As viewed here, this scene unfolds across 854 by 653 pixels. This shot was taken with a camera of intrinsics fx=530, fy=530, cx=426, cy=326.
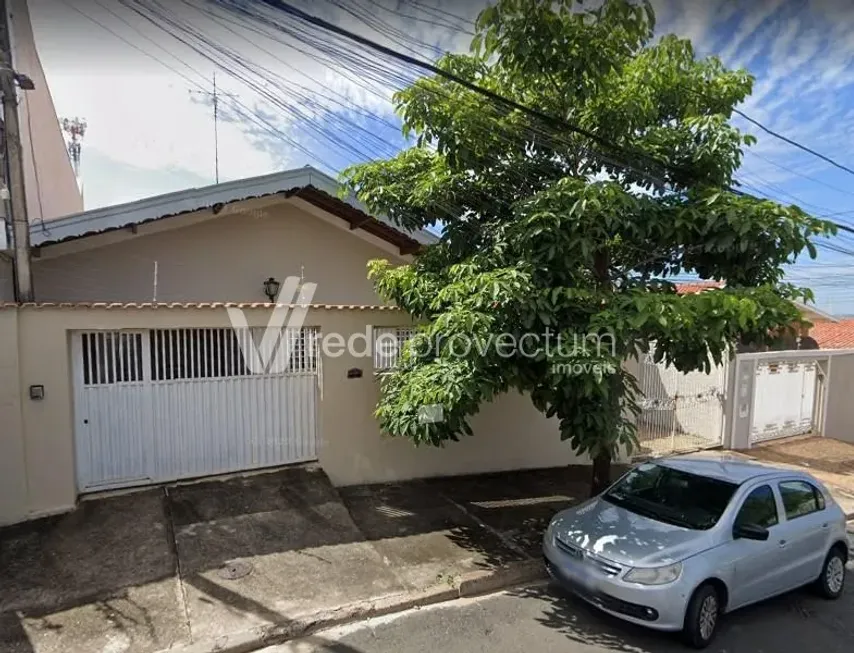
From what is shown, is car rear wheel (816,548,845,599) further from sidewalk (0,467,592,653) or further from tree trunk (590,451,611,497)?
sidewalk (0,467,592,653)

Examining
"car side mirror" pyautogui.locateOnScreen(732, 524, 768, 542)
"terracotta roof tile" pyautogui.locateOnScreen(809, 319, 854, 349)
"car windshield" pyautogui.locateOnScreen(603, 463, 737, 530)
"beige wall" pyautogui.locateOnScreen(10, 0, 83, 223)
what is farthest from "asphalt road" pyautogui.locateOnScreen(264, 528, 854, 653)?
"terracotta roof tile" pyautogui.locateOnScreen(809, 319, 854, 349)

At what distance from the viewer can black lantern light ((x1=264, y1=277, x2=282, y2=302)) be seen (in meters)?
10.2

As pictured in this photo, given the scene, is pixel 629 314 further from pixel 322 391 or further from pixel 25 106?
pixel 25 106

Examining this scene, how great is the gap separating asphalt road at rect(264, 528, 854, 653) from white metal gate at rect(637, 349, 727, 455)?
5.77 m

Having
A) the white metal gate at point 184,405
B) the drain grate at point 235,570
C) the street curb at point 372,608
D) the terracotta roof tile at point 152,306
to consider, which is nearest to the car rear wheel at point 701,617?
the street curb at point 372,608

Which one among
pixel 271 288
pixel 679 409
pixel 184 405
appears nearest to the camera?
pixel 184 405

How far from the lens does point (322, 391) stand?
743cm

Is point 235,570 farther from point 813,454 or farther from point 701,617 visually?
point 813,454

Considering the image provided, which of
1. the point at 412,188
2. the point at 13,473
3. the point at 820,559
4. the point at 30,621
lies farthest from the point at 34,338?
the point at 820,559

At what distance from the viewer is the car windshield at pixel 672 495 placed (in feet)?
16.6

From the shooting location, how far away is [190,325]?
22.0 feet

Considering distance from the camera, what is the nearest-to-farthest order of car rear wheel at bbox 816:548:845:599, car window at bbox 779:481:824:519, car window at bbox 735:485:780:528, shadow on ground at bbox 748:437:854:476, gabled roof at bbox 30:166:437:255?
car window at bbox 735:485:780:528, car window at bbox 779:481:824:519, car rear wheel at bbox 816:548:845:599, gabled roof at bbox 30:166:437:255, shadow on ground at bbox 748:437:854:476

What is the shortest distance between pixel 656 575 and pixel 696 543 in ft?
1.69

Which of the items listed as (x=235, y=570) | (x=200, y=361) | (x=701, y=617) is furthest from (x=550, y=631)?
(x=200, y=361)
